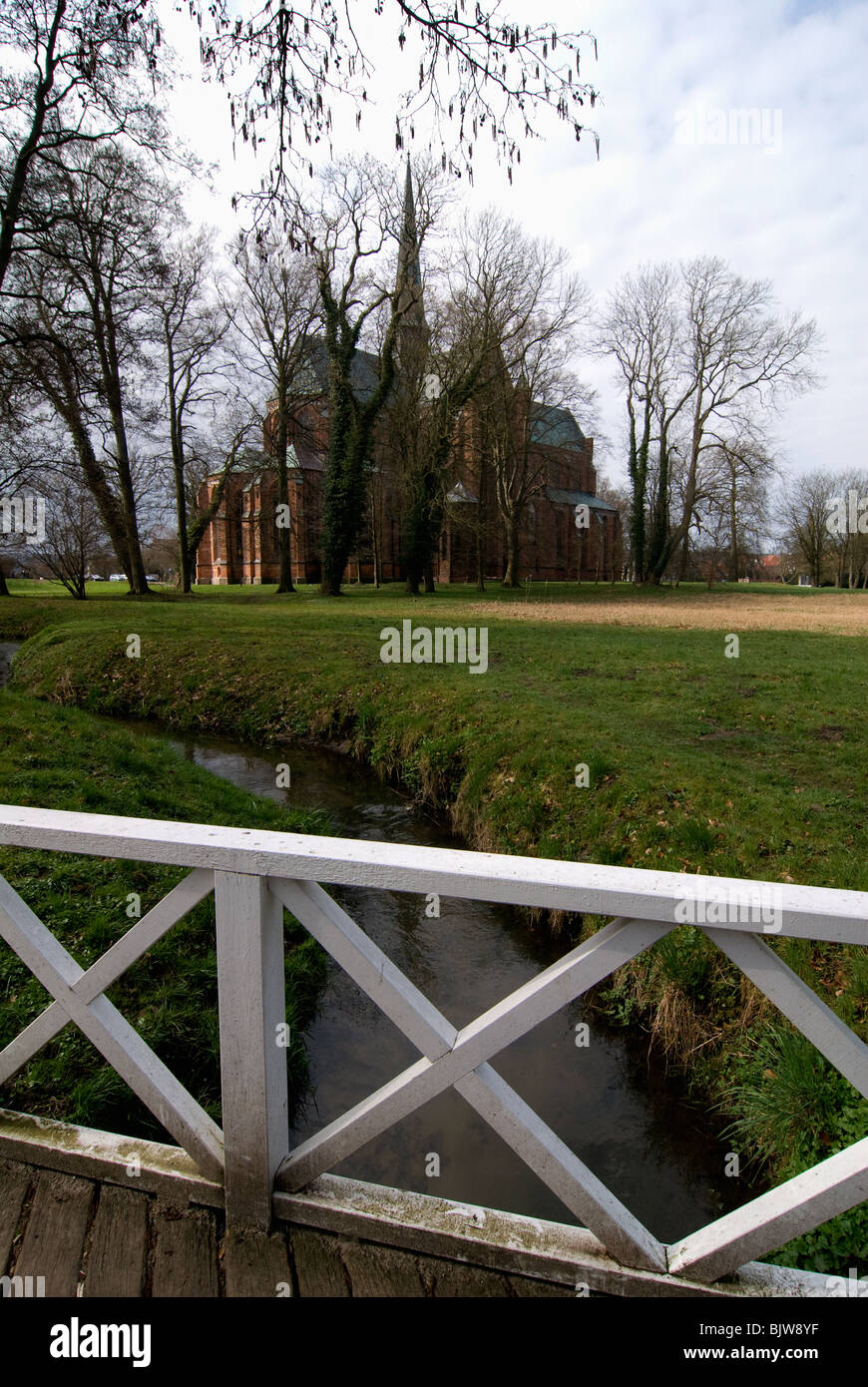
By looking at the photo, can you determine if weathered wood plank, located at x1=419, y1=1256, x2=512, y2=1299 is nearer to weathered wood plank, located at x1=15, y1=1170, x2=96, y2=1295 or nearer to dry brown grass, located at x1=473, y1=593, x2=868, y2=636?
weathered wood plank, located at x1=15, y1=1170, x2=96, y2=1295

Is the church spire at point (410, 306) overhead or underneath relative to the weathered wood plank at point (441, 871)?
overhead

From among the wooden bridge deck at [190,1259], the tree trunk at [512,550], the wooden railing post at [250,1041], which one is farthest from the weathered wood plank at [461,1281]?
the tree trunk at [512,550]

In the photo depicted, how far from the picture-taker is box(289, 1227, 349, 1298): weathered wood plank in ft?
6.94

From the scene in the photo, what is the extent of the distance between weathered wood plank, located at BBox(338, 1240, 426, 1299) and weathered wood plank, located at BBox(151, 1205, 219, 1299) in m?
0.38

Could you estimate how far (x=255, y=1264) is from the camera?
2193mm

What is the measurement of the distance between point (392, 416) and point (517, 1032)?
1403 inches

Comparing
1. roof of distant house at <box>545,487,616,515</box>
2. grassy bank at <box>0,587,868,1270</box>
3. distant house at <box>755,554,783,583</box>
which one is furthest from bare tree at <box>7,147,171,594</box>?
distant house at <box>755,554,783,583</box>

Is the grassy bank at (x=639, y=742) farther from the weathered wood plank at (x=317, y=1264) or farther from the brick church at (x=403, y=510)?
the brick church at (x=403, y=510)

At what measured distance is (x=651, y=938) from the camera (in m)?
1.71

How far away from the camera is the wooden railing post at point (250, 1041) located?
6.54 ft

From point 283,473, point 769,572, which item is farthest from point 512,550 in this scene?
point 769,572

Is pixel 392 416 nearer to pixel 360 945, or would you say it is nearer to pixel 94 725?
pixel 94 725

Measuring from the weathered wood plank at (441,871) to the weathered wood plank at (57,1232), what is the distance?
1.19m
